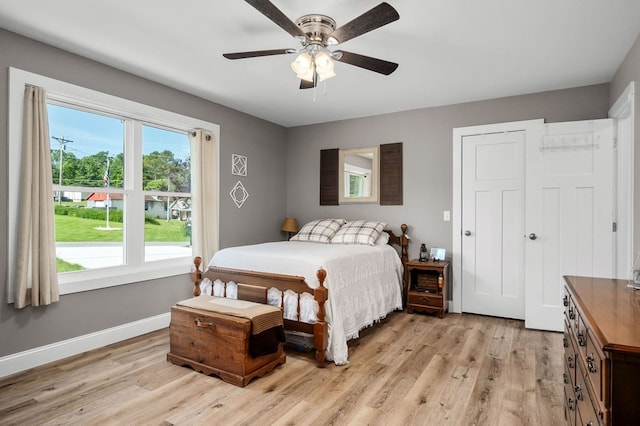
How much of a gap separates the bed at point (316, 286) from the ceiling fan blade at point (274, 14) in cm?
162

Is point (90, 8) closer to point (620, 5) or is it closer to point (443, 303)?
point (620, 5)

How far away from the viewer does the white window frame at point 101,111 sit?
2600 millimetres

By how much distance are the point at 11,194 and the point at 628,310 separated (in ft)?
12.0

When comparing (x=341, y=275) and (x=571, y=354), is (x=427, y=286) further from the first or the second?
(x=571, y=354)

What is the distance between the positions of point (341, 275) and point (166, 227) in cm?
203

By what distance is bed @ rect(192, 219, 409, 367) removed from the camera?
277cm

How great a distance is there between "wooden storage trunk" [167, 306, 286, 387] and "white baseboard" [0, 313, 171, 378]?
2.50 feet

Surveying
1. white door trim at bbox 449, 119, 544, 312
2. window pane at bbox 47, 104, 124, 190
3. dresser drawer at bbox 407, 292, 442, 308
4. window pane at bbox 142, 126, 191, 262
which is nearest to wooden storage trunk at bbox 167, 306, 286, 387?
window pane at bbox 142, 126, 191, 262

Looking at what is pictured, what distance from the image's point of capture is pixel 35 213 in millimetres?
2674

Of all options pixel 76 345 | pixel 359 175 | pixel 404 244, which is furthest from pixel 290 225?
pixel 76 345

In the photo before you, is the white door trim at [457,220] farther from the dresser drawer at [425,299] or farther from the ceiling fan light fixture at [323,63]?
the ceiling fan light fixture at [323,63]

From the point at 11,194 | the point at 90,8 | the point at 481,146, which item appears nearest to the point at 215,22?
the point at 90,8

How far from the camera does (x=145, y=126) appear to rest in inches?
142

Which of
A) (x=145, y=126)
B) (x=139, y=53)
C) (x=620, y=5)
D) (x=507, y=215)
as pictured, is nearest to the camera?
(x=620, y=5)
